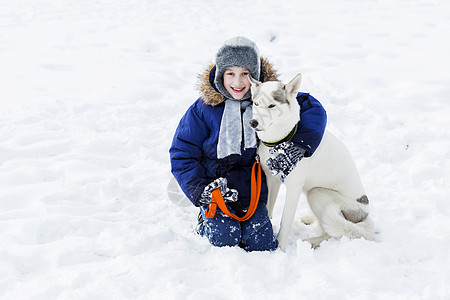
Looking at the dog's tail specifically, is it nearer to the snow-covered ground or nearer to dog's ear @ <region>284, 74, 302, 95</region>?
the snow-covered ground

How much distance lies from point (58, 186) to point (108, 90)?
8.52 feet

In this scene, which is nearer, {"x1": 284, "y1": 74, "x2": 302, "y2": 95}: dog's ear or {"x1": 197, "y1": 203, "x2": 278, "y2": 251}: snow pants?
{"x1": 284, "y1": 74, "x2": 302, "y2": 95}: dog's ear

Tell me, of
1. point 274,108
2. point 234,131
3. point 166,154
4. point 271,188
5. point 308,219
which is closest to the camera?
point 274,108

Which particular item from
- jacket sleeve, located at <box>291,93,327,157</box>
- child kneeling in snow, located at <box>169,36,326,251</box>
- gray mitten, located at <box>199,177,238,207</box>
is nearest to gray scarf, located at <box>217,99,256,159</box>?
child kneeling in snow, located at <box>169,36,326,251</box>

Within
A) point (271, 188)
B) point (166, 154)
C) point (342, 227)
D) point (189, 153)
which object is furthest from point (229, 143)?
point (166, 154)

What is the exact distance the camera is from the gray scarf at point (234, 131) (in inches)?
118

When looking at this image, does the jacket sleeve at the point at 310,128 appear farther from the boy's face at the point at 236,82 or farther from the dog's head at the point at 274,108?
the boy's face at the point at 236,82

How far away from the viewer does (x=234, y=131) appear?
9.84 feet

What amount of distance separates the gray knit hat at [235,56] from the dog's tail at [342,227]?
1309mm

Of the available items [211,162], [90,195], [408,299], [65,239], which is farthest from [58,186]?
[408,299]

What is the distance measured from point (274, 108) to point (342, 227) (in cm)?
111

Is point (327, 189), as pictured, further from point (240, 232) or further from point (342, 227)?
point (240, 232)

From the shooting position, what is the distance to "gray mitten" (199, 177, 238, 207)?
293 centimetres

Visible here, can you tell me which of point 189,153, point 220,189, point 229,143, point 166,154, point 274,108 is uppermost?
point 274,108
